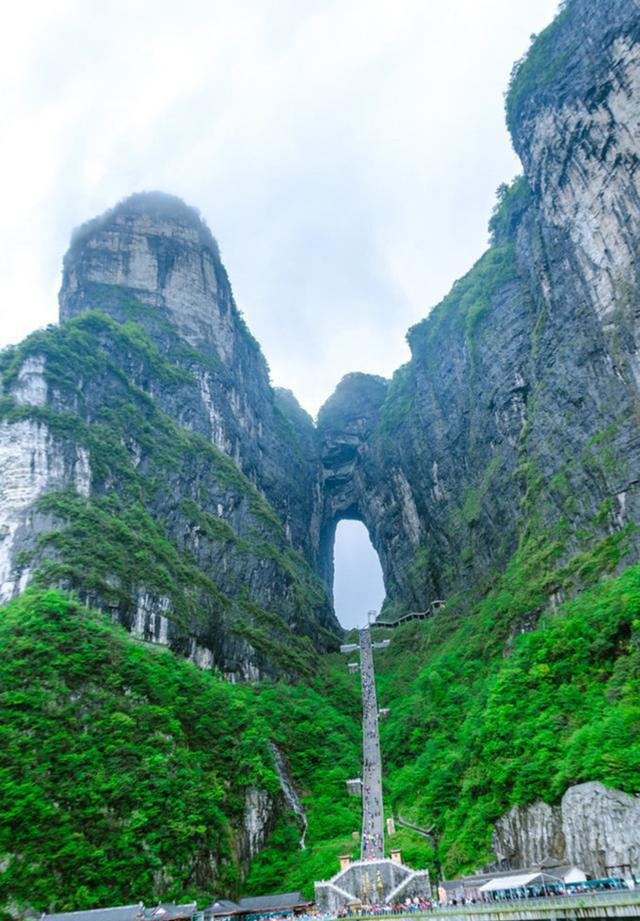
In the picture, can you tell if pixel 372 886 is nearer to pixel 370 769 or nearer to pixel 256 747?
pixel 256 747

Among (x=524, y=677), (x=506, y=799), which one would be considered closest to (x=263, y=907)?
(x=506, y=799)

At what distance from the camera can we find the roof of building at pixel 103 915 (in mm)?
27047

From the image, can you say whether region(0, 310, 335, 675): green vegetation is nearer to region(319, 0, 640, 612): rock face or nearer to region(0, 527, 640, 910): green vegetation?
region(0, 527, 640, 910): green vegetation

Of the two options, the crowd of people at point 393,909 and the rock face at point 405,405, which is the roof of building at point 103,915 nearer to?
the crowd of people at point 393,909

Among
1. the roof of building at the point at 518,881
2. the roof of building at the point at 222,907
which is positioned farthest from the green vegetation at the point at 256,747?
the roof of building at the point at 518,881

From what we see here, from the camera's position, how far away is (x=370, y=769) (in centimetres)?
4825

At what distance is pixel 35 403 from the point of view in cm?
6059

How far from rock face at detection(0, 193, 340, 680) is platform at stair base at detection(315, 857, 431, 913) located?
2364cm

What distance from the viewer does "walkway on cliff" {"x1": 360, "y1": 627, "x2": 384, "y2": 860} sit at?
36531mm

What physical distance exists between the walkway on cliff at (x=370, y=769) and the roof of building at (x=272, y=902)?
3947 mm

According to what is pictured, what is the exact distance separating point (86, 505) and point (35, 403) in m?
11.5

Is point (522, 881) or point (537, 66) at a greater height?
point (537, 66)

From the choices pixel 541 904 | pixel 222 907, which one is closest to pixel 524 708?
pixel 541 904

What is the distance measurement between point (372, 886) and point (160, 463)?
4373cm
